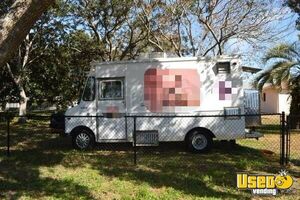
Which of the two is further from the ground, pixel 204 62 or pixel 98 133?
pixel 204 62

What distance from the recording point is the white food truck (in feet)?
44.5

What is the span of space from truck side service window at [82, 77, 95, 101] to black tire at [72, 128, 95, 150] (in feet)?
3.24

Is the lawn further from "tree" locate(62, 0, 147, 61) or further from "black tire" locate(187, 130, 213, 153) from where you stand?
"tree" locate(62, 0, 147, 61)

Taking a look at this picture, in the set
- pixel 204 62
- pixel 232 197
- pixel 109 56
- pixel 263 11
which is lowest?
pixel 232 197

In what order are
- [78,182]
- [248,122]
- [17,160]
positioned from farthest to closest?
1. [248,122]
2. [17,160]
3. [78,182]

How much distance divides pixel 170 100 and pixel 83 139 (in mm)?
2959

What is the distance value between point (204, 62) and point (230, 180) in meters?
5.07

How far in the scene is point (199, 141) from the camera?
540 inches

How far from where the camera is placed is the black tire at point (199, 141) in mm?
13633

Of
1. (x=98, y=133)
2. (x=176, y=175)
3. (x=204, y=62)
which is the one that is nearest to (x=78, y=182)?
(x=176, y=175)

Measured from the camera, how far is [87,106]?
14117mm

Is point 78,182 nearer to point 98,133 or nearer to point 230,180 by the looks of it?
point 230,180

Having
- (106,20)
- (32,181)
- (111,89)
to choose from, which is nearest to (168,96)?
(111,89)

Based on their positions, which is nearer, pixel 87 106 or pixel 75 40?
pixel 87 106
